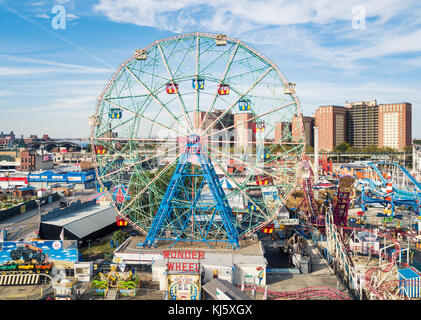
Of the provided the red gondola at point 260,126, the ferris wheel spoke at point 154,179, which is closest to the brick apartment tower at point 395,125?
the red gondola at point 260,126

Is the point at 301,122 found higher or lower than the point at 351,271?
higher

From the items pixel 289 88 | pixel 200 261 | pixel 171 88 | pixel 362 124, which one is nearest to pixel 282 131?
pixel 289 88

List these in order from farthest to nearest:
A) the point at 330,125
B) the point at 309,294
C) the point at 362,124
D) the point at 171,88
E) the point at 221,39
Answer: the point at 362,124 → the point at 330,125 → the point at 171,88 → the point at 221,39 → the point at 309,294

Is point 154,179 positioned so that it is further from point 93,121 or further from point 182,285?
point 182,285

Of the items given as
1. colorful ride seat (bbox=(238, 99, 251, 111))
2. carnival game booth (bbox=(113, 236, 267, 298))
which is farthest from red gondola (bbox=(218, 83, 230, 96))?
carnival game booth (bbox=(113, 236, 267, 298))
